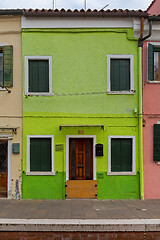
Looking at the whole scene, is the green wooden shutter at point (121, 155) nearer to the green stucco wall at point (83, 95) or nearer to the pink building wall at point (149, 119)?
the green stucco wall at point (83, 95)

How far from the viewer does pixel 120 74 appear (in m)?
8.53

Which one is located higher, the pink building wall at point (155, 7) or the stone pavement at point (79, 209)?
the pink building wall at point (155, 7)

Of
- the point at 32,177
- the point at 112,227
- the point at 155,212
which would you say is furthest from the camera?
the point at 32,177

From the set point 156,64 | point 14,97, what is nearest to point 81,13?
point 156,64

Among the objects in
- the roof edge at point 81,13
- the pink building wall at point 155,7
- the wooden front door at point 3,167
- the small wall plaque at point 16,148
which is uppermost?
the pink building wall at point 155,7

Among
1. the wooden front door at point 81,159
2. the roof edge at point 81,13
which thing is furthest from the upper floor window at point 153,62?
the wooden front door at point 81,159

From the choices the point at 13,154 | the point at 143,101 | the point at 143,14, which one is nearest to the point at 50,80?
the point at 13,154

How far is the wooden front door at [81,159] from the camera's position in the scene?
27.7 feet

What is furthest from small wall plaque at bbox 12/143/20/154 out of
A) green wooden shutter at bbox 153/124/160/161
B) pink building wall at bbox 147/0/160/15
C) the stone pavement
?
pink building wall at bbox 147/0/160/15

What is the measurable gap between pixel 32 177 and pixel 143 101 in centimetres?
532

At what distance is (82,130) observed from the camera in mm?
8336

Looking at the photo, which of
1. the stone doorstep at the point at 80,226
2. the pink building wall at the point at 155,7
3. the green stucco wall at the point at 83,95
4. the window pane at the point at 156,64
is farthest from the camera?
the pink building wall at the point at 155,7

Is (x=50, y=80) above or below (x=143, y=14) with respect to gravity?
below

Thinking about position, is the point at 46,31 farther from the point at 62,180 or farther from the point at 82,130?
the point at 62,180
